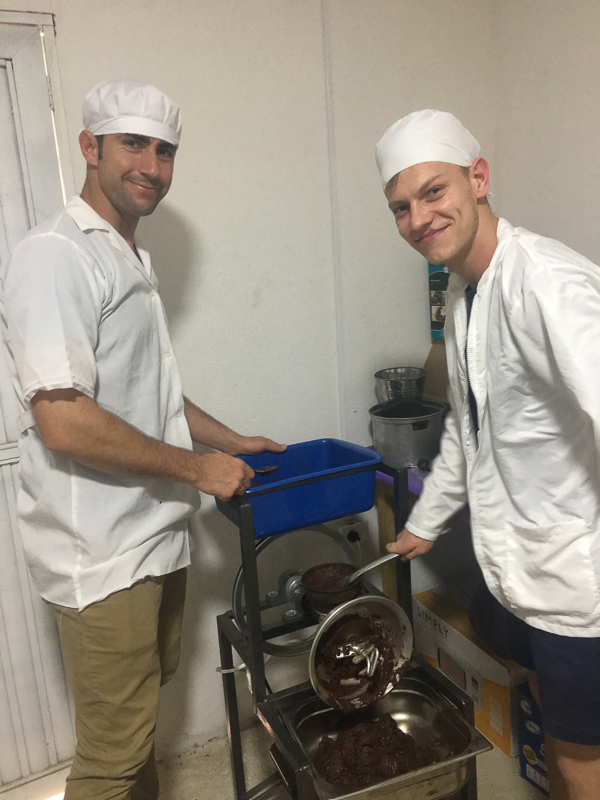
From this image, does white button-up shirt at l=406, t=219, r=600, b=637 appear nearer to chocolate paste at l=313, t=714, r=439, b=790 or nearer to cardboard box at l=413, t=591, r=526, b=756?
chocolate paste at l=313, t=714, r=439, b=790

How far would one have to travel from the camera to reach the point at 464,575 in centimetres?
238

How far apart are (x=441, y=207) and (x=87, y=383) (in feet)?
2.62

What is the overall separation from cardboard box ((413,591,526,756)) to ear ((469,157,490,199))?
1358mm

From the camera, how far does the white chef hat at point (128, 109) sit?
136 cm

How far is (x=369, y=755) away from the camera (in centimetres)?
137

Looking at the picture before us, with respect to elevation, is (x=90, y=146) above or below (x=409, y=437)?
→ above

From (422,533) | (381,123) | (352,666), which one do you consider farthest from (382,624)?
(381,123)

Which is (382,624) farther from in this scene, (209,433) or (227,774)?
(227,774)

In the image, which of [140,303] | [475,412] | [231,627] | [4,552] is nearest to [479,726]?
[231,627]

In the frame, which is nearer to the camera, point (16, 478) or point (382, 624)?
point (382, 624)

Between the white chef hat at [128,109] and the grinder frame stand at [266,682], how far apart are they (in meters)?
0.86

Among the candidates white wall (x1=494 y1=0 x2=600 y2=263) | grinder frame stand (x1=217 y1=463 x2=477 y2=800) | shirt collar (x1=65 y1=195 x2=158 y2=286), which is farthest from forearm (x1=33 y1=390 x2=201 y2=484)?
white wall (x1=494 y1=0 x2=600 y2=263)

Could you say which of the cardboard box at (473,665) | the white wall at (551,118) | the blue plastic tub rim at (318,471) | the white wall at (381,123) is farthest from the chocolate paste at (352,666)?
the white wall at (551,118)

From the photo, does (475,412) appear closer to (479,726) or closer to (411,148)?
(411,148)
